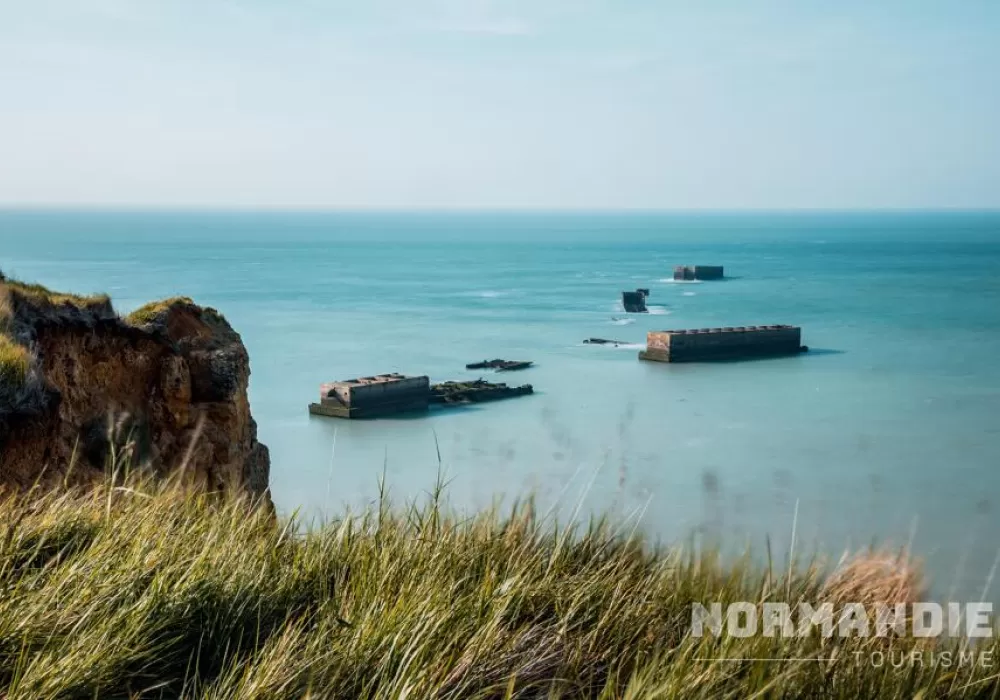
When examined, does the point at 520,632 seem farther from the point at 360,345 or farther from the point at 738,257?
the point at 738,257

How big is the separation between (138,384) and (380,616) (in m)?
7.97

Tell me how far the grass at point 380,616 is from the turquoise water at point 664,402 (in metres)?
0.54

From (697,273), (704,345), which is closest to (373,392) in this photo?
(704,345)

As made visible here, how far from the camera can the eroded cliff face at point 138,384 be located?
961 centimetres

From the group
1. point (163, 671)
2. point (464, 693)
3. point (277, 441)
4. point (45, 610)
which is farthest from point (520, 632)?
Result: point (277, 441)

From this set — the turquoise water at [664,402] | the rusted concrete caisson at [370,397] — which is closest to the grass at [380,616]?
the turquoise water at [664,402]

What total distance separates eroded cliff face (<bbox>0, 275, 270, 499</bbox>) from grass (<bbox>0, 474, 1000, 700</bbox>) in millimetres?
3825

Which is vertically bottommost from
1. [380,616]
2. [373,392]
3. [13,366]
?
[373,392]

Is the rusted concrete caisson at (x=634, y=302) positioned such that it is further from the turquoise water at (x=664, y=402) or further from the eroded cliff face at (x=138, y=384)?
the eroded cliff face at (x=138, y=384)

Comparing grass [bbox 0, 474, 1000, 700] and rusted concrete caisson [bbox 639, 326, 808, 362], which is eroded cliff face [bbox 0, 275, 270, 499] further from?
rusted concrete caisson [bbox 639, 326, 808, 362]

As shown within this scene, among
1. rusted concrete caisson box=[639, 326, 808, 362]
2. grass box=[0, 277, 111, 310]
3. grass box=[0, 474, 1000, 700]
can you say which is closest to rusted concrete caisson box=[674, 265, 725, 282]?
rusted concrete caisson box=[639, 326, 808, 362]

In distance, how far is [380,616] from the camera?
4535 mm

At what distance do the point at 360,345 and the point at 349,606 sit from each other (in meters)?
68.7

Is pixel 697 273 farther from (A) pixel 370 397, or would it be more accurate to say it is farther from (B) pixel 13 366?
(B) pixel 13 366
